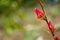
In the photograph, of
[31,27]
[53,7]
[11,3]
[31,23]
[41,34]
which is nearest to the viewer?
[11,3]

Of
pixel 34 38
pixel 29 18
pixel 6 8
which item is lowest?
pixel 29 18

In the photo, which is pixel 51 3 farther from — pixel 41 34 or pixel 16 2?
pixel 16 2

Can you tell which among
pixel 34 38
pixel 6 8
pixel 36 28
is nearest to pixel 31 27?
pixel 36 28

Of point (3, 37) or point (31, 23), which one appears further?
point (31, 23)

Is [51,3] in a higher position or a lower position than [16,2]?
lower

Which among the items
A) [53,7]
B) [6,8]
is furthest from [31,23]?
[6,8]

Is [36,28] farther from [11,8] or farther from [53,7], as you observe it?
[11,8]

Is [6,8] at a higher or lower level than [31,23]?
higher

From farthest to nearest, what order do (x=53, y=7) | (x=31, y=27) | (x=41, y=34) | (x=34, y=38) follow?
(x=53, y=7), (x=31, y=27), (x=41, y=34), (x=34, y=38)

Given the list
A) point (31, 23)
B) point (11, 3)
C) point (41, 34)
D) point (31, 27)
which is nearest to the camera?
point (11, 3)
